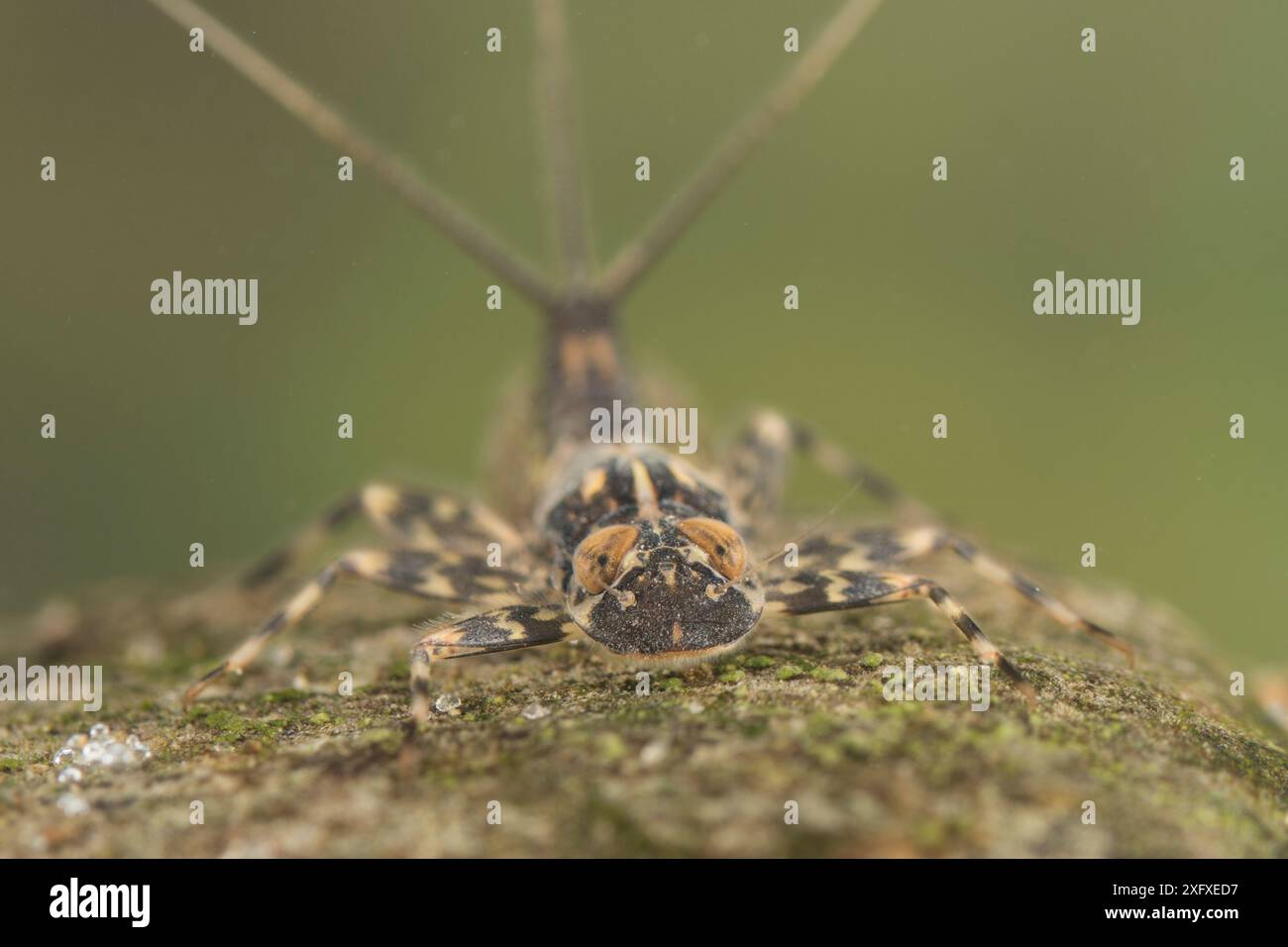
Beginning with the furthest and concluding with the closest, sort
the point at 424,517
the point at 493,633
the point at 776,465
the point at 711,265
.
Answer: the point at 711,265 → the point at 776,465 → the point at 424,517 → the point at 493,633

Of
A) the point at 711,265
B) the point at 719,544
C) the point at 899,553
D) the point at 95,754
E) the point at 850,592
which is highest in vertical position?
the point at 711,265

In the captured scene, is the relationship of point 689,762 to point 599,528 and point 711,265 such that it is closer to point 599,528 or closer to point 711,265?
point 599,528

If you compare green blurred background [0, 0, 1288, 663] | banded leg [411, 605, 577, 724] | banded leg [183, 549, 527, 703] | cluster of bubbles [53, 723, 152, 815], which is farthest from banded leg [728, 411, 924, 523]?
cluster of bubbles [53, 723, 152, 815]

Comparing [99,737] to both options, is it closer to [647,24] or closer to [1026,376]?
[647,24]

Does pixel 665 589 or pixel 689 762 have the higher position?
pixel 665 589

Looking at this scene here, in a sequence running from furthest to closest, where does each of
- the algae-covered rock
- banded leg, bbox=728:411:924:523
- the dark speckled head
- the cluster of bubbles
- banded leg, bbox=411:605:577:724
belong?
banded leg, bbox=728:411:924:523 → banded leg, bbox=411:605:577:724 → the dark speckled head → the cluster of bubbles → the algae-covered rock

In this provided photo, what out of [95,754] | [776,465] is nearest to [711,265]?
[776,465]

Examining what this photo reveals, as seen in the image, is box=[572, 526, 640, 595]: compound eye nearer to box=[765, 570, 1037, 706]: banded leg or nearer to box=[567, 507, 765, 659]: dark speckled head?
box=[567, 507, 765, 659]: dark speckled head
